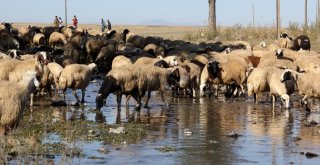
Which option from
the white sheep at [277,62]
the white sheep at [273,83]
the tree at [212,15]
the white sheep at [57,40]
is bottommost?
the white sheep at [273,83]

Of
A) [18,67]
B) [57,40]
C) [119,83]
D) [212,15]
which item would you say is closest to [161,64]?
[119,83]

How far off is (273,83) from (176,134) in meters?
5.84

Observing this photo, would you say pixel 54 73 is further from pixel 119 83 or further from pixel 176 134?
pixel 176 134

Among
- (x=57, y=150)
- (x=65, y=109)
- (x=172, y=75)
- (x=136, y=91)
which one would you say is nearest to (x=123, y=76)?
(x=136, y=91)

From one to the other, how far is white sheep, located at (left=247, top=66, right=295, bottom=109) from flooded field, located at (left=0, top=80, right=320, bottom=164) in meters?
0.46

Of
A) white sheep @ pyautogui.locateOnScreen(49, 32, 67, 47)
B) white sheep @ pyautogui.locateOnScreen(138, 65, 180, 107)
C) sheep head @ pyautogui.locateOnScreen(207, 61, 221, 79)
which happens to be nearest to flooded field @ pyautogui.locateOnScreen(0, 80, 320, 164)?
white sheep @ pyautogui.locateOnScreen(138, 65, 180, 107)

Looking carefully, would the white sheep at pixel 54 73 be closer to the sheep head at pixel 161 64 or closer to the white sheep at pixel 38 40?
the sheep head at pixel 161 64

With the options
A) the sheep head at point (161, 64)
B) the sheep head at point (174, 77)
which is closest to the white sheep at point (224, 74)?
the sheep head at point (174, 77)

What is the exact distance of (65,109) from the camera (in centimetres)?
1856

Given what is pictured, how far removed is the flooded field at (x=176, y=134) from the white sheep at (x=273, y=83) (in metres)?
0.46

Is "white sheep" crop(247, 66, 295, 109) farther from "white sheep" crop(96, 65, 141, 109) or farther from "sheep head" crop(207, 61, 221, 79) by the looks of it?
"white sheep" crop(96, 65, 141, 109)

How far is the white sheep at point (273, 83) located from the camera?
19.0 metres

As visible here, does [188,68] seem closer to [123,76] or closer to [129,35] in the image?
[123,76]

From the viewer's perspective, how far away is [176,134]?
14.3 metres
